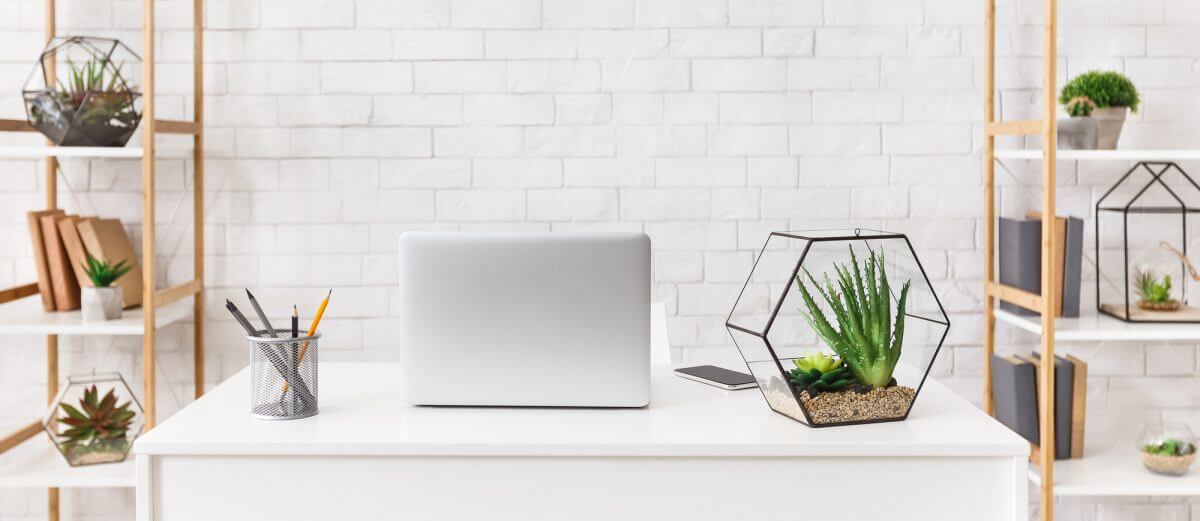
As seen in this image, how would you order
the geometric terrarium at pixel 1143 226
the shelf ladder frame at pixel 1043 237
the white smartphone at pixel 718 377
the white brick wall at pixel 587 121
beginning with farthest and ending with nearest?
the white brick wall at pixel 587 121
the geometric terrarium at pixel 1143 226
the shelf ladder frame at pixel 1043 237
the white smartphone at pixel 718 377

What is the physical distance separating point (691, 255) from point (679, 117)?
379 millimetres

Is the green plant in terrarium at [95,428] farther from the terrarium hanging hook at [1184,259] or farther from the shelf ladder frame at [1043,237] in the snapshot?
the terrarium hanging hook at [1184,259]

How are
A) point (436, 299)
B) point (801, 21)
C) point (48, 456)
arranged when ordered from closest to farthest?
point (436, 299) < point (48, 456) < point (801, 21)

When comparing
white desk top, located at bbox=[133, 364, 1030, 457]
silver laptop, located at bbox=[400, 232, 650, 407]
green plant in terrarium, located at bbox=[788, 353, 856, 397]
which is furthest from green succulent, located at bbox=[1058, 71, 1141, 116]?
silver laptop, located at bbox=[400, 232, 650, 407]

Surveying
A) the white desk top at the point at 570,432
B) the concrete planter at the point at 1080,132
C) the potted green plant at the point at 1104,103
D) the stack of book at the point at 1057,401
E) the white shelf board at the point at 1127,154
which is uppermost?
the potted green plant at the point at 1104,103

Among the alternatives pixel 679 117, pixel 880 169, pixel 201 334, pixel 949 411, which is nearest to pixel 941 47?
pixel 880 169

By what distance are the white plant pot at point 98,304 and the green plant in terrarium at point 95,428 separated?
167 millimetres

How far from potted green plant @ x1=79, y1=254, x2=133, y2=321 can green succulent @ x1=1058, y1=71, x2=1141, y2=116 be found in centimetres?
238

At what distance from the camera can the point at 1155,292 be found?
2488mm

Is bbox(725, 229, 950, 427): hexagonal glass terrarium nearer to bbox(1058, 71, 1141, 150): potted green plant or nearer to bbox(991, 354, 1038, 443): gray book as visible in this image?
bbox(991, 354, 1038, 443): gray book

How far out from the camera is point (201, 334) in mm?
2764

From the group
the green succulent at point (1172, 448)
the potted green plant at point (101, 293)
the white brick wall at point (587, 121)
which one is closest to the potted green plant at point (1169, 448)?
the green succulent at point (1172, 448)

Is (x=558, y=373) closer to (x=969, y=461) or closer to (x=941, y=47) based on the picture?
(x=969, y=461)

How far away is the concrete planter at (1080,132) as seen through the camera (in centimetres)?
240
